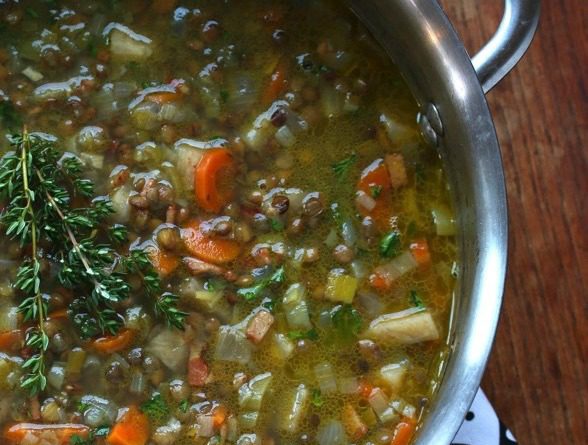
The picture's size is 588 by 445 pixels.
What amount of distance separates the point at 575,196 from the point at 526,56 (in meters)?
0.58

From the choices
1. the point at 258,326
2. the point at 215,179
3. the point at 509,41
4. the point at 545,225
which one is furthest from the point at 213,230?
the point at 545,225

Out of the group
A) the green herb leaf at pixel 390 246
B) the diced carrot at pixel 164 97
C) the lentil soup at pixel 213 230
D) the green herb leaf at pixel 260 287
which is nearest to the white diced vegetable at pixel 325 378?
the lentil soup at pixel 213 230

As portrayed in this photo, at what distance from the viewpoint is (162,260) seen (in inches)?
129

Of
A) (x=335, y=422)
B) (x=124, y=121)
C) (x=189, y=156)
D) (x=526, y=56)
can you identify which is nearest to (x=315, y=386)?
(x=335, y=422)

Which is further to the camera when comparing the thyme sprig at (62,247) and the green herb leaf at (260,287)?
the green herb leaf at (260,287)

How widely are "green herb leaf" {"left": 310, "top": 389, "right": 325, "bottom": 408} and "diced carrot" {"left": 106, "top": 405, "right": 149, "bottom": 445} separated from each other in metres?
0.56

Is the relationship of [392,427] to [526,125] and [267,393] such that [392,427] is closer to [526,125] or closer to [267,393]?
[267,393]

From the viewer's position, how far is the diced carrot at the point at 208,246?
329 cm

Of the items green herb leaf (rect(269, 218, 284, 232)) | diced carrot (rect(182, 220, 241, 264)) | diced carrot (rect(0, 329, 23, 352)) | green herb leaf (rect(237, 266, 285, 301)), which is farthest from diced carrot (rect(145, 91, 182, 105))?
diced carrot (rect(0, 329, 23, 352))

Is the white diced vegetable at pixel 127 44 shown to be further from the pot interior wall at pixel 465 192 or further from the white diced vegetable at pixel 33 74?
the pot interior wall at pixel 465 192

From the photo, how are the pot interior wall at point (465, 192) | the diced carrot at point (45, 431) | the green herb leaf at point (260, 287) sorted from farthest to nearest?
the green herb leaf at point (260, 287), the diced carrot at point (45, 431), the pot interior wall at point (465, 192)

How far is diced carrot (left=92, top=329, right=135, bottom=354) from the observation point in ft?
10.6

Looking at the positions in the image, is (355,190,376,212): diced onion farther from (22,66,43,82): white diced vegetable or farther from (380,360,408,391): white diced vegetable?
(22,66,43,82): white diced vegetable

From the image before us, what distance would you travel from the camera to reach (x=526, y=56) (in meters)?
3.78
